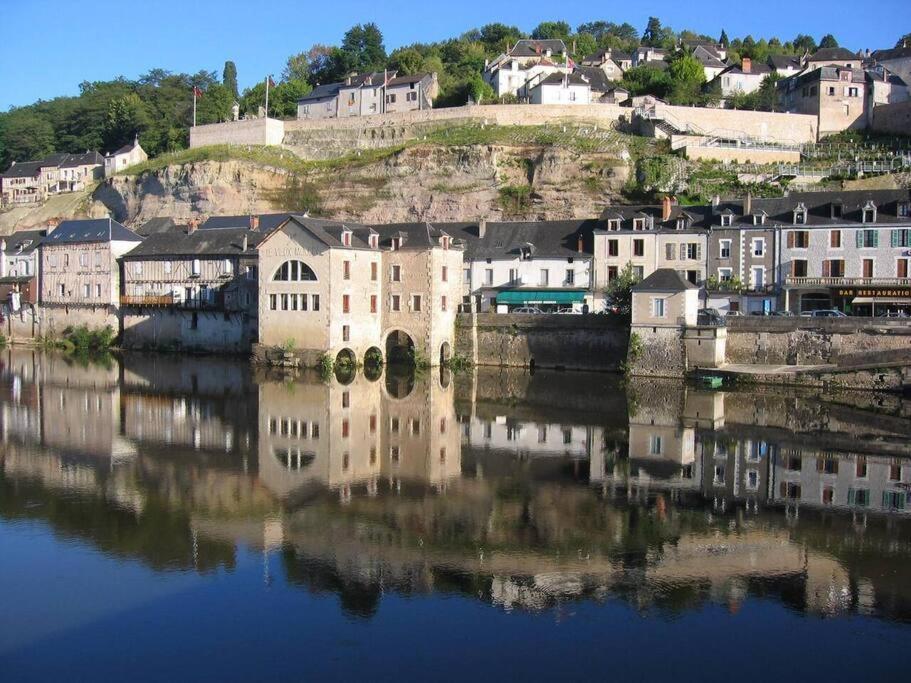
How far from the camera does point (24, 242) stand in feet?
201

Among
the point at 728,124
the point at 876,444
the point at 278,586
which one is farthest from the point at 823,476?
the point at 728,124

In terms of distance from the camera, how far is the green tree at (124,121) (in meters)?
87.3

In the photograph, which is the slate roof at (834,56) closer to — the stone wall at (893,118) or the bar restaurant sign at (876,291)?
the stone wall at (893,118)

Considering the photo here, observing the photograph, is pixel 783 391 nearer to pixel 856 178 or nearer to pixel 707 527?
pixel 707 527

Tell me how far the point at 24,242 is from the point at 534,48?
43.4 meters

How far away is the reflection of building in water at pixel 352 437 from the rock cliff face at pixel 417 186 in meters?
26.3

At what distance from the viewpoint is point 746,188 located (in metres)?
55.2

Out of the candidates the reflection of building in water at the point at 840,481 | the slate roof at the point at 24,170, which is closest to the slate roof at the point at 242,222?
the reflection of building in water at the point at 840,481

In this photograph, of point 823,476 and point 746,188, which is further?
point 746,188

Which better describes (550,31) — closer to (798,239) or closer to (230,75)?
(230,75)

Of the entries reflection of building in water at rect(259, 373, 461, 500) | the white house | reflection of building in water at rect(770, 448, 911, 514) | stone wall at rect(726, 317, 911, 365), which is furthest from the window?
the white house

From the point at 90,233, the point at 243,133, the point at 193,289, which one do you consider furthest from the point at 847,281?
the point at 243,133

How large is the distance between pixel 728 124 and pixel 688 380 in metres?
33.0

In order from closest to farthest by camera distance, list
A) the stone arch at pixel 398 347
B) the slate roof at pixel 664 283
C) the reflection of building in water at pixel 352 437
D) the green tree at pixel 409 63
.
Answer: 1. the reflection of building in water at pixel 352 437
2. the slate roof at pixel 664 283
3. the stone arch at pixel 398 347
4. the green tree at pixel 409 63
